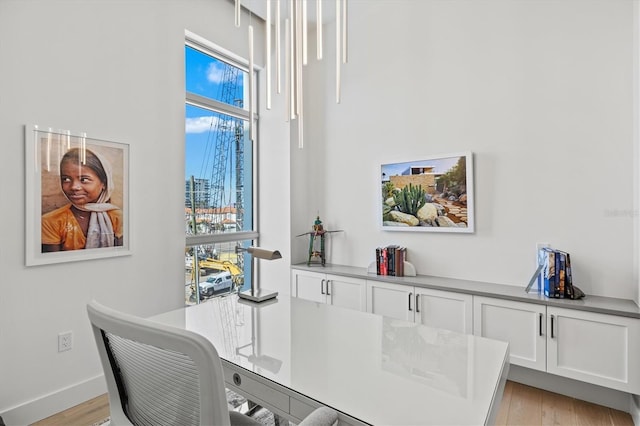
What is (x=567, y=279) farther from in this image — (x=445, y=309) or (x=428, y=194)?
(x=428, y=194)

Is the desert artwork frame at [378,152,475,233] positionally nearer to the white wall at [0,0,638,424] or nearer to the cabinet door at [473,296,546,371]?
the white wall at [0,0,638,424]

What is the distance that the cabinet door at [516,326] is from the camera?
7.22 ft

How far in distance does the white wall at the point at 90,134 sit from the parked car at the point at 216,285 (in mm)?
372

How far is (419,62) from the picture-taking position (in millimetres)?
3035

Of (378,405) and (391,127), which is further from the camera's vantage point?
(391,127)

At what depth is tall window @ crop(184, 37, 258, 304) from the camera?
3174 mm

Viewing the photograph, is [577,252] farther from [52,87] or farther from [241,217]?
[52,87]

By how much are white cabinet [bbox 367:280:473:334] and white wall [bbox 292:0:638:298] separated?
366mm

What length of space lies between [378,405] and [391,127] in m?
2.66

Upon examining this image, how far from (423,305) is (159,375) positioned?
2.19m

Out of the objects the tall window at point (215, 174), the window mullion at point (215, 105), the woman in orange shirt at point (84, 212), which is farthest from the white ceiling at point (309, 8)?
the woman in orange shirt at point (84, 212)

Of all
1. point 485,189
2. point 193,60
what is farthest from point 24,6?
point 485,189

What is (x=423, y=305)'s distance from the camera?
2.66 metres

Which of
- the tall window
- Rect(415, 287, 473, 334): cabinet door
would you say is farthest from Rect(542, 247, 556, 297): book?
the tall window
